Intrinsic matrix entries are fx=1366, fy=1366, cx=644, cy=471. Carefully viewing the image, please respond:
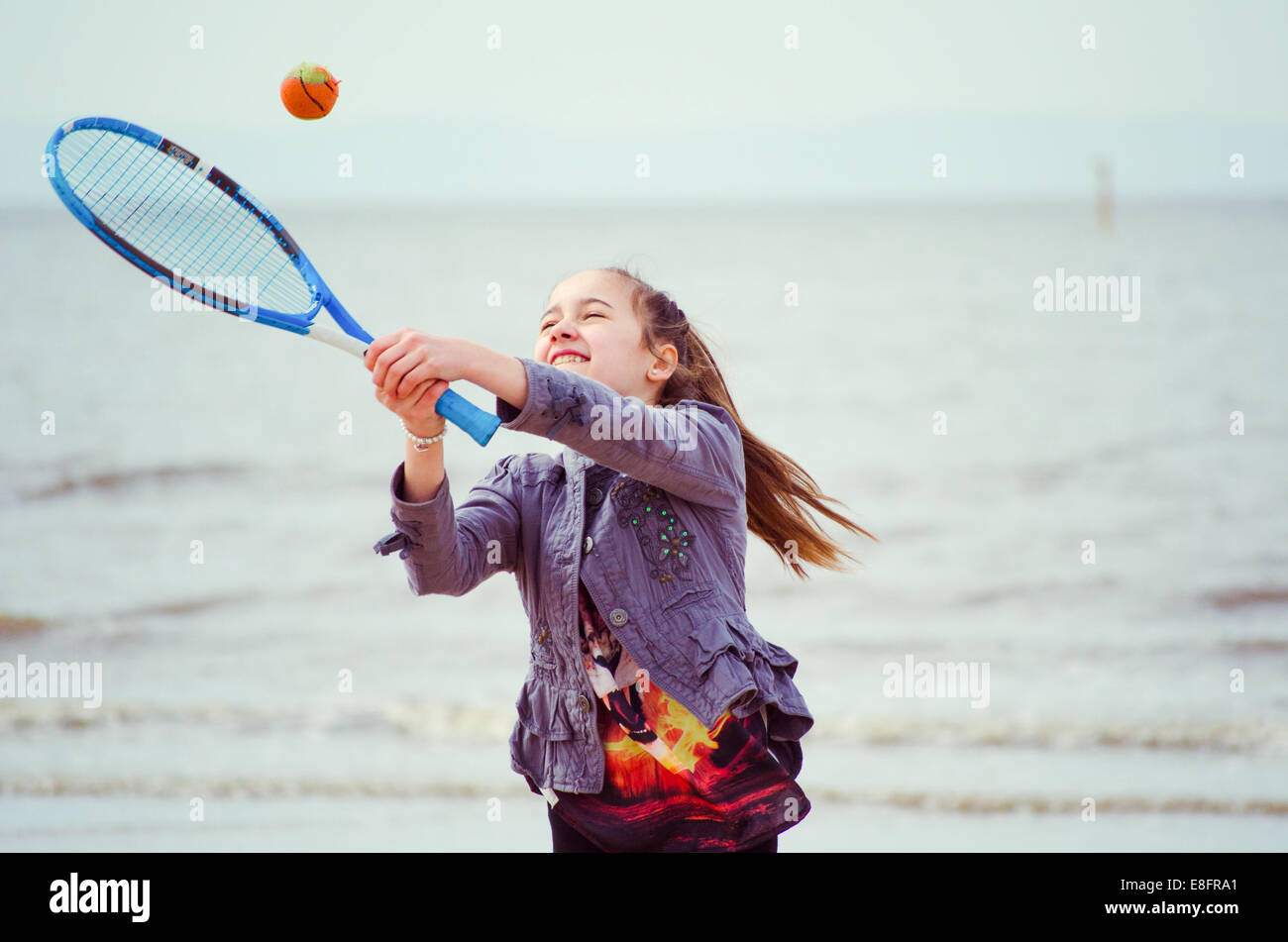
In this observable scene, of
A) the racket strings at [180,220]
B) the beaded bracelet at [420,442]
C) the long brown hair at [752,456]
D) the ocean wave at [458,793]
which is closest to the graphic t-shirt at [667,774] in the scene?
the beaded bracelet at [420,442]

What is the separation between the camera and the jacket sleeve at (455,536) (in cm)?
206

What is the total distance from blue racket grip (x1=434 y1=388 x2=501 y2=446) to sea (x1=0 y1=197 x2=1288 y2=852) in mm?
603

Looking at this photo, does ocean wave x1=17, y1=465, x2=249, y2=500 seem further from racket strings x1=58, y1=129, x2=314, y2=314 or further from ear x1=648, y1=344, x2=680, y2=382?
ear x1=648, y1=344, x2=680, y2=382

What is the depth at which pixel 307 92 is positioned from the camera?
109 inches

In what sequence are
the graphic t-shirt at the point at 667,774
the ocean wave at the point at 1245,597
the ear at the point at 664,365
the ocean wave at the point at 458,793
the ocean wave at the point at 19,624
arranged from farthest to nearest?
1. the ocean wave at the point at 1245,597
2. the ocean wave at the point at 19,624
3. the ocean wave at the point at 458,793
4. the ear at the point at 664,365
5. the graphic t-shirt at the point at 667,774

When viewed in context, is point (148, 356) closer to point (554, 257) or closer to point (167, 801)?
point (167, 801)

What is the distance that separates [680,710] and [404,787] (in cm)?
302

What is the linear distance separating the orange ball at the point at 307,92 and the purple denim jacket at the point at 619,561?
0.94 meters

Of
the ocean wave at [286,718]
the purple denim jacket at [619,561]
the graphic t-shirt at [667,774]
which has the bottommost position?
the ocean wave at [286,718]

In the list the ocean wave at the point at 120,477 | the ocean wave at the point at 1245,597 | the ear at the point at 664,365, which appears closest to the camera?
the ear at the point at 664,365

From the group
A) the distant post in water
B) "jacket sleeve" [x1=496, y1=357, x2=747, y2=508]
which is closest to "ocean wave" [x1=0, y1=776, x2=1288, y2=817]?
"jacket sleeve" [x1=496, y1=357, x2=747, y2=508]

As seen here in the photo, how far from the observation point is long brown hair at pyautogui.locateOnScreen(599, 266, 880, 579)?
2.45 meters

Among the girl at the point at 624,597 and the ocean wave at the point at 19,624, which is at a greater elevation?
the girl at the point at 624,597

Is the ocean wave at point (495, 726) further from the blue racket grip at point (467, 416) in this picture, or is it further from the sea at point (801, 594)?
the blue racket grip at point (467, 416)
